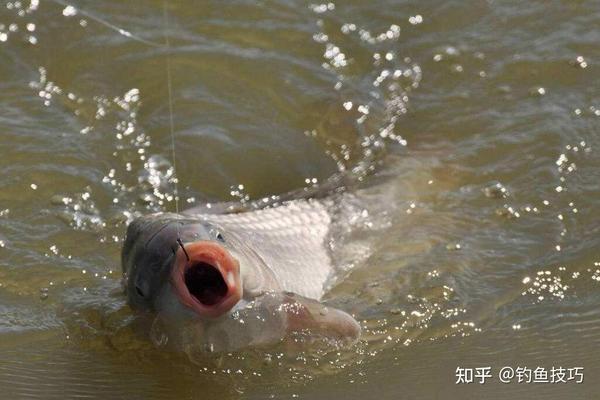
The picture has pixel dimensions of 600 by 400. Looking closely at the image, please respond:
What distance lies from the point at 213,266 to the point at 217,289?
140 millimetres

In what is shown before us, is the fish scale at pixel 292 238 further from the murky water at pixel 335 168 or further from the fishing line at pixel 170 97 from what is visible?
the fishing line at pixel 170 97

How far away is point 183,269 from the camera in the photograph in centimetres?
349

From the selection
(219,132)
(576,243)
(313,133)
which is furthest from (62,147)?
(576,243)

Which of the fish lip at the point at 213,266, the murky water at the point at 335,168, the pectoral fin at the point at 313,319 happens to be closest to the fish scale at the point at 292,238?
the murky water at the point at 335,168

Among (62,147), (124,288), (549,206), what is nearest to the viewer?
(124,288)

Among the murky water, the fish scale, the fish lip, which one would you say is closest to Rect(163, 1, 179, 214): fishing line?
the murky water

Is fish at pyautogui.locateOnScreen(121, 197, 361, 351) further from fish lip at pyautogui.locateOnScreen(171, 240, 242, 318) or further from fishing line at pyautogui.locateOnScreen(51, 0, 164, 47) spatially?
fishing line at pyautogui.locateOnScreen(51, 0, 164, 47)

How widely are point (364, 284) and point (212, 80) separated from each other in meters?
2.05

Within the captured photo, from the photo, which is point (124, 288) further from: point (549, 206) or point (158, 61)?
point (158, 61)

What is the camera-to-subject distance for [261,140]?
5918mm

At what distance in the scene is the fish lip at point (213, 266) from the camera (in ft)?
11.3

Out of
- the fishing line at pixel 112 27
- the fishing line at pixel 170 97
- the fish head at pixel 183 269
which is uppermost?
the fishing line at pixel 112 27

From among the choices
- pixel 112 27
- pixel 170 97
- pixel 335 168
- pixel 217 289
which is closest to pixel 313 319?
pixel 217 289

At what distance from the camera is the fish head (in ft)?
11.4
